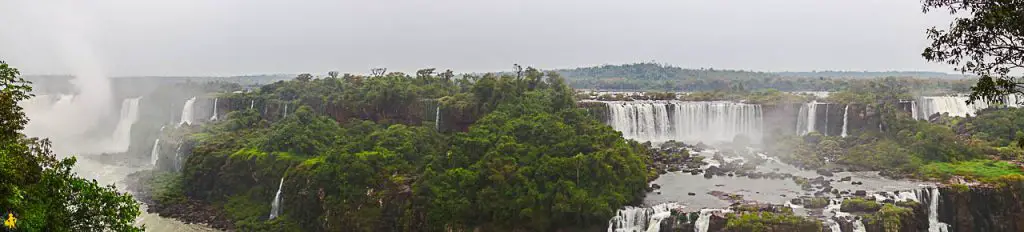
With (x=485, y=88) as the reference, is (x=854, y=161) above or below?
below

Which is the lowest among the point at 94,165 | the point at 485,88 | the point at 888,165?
the point at 94,165

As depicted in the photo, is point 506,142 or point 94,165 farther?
point 94,165

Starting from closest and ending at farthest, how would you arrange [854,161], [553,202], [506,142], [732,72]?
[553,202] → [506,142] → [854,161] → [732,72]

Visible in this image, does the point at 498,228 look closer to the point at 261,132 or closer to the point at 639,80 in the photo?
the point at 261,132

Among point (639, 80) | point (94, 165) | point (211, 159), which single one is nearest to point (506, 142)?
point (211, 159)

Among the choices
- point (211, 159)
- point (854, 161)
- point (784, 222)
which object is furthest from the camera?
point (211, 159)

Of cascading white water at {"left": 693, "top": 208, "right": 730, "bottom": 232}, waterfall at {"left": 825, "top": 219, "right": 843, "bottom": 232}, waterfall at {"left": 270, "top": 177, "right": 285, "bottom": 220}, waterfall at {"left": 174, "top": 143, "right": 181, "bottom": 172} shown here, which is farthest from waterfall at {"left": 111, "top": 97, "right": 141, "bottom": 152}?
waterfall at {"left": 825, "top": 219, "right": 843, "bottom": 232}

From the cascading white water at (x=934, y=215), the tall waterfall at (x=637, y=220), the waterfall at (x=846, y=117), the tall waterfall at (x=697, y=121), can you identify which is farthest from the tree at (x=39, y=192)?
the waterfall at (x=846, y=117)

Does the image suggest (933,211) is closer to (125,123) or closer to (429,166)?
(429,166)
